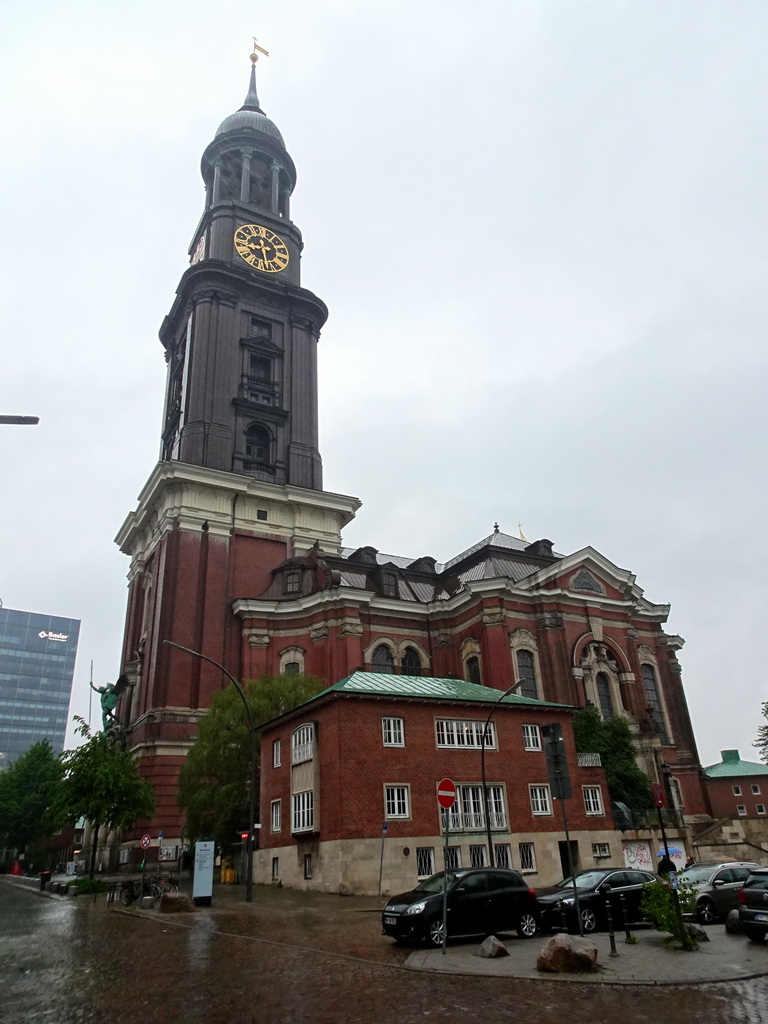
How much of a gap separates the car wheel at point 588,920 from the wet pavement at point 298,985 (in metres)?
2.33

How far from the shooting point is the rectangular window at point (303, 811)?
27.4m

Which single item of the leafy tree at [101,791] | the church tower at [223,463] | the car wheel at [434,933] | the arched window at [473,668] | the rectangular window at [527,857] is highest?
the church tower at [223,463]

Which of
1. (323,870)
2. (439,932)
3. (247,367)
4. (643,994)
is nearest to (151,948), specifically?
(439,932)

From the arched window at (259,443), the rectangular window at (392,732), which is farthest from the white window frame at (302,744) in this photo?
the arched window at (259,443)

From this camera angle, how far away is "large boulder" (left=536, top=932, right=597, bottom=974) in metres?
12.2

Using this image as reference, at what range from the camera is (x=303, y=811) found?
28047 millimetres

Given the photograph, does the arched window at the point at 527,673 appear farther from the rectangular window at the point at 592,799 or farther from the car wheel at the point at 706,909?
the car wheel at the point at 706,909

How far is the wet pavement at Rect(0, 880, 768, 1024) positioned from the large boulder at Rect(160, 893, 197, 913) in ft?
13.7

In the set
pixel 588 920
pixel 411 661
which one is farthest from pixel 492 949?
pixel 411 661

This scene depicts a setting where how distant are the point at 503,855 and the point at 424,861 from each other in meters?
3.16

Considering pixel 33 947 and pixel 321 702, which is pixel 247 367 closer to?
pixel 321 702

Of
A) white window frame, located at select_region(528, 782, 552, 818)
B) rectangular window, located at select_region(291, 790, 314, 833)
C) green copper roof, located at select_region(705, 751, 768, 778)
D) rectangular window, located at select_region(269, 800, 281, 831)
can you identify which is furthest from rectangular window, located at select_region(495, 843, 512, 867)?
A: green copper roof, located at select_region(705, 751, 768, 778)

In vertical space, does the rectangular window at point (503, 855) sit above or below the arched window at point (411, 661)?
below

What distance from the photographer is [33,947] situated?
54.1ft
